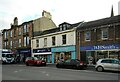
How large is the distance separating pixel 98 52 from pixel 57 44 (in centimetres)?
969

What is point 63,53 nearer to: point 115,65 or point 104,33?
point 104,33

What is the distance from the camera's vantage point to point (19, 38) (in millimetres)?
51812

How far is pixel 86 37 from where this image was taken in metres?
33.6

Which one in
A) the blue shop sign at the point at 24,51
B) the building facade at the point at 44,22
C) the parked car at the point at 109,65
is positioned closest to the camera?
the parked car at the point at 109,65

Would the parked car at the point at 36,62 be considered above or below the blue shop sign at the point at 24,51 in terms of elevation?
below

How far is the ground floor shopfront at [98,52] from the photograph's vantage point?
97.2ft

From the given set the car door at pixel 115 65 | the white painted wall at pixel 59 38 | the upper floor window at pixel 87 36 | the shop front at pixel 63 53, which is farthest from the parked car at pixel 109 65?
the white painted wall at pixel 59 38

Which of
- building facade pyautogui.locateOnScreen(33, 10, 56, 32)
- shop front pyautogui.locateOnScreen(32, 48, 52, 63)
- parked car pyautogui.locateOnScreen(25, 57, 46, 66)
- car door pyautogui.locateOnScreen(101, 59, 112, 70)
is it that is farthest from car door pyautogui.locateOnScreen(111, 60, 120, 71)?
building facade pyautogui.locateOnScreen(33, 10, 56, 32)

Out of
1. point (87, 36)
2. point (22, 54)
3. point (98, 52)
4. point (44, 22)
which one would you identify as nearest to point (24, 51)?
point (22, 54)

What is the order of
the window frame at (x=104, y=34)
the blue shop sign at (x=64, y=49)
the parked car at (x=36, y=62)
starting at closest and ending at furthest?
the window frame at (x=104, y=34)
the parked car at (x=36, y=62)
the blue shop sign at (x=64, y=49)

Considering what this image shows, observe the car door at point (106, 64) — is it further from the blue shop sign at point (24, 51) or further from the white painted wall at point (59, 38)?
the blue shop sign at point (24, 51)

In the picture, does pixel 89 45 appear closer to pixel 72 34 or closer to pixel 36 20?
pixel 72 34

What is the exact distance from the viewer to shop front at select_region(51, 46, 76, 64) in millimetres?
35906

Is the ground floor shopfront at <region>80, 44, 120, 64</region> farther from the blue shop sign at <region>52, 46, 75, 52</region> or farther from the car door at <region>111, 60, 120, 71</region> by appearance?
the car door at <region>111, 60, 120, 71</region>
